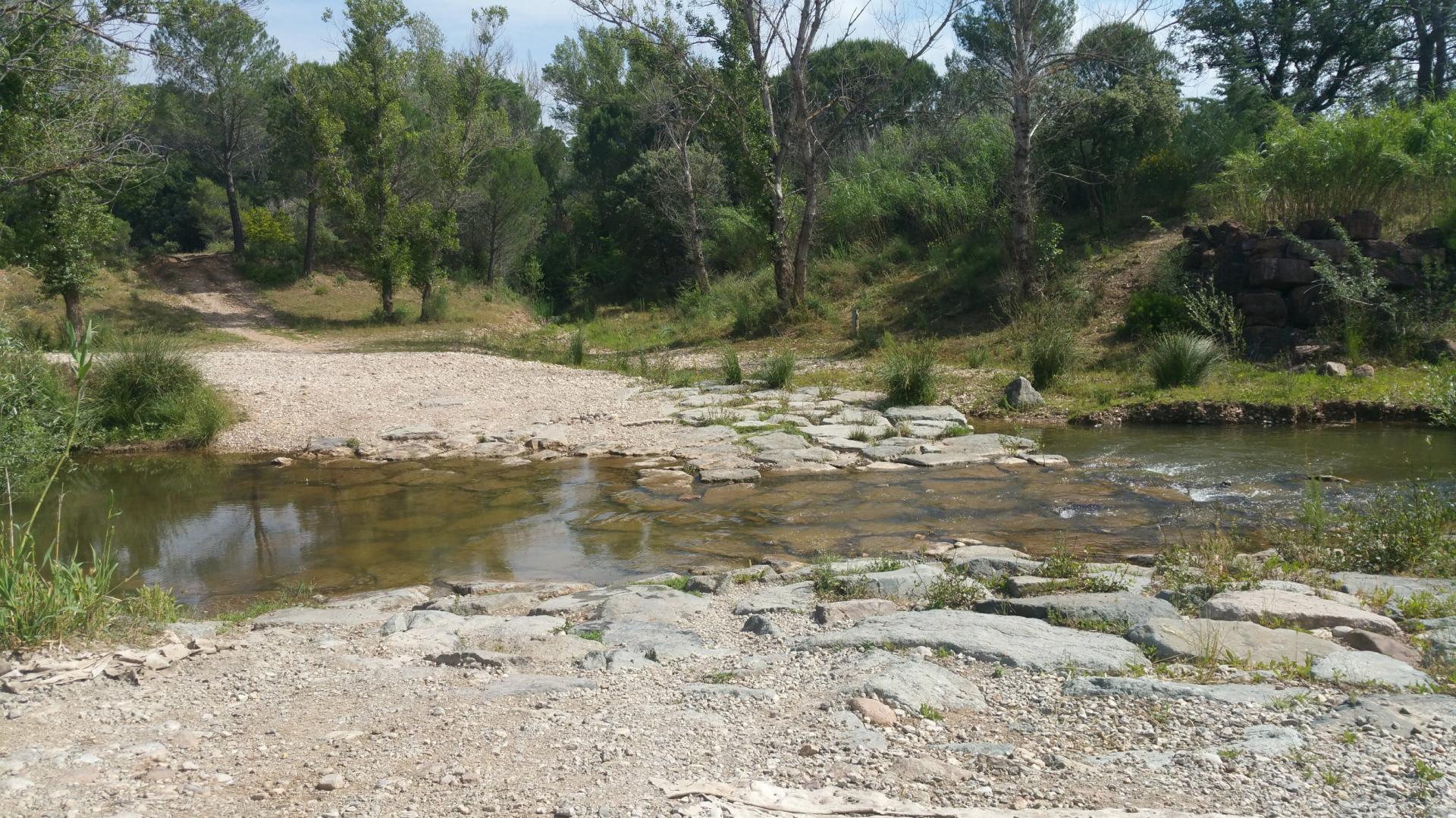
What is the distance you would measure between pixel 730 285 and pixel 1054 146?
311 inches

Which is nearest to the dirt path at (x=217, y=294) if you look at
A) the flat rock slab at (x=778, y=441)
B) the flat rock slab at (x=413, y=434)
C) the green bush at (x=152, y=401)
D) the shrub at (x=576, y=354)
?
the shrub at (x=576, y=354)

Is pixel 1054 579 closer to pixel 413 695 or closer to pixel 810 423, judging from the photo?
pixel 413 695

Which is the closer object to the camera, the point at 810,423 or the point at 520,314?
the point at 810,423

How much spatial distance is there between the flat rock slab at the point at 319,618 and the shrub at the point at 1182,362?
9384 mm

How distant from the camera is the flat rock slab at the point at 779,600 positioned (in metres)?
4.81

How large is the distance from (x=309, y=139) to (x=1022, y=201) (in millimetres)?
18389

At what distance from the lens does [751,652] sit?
4.16 m

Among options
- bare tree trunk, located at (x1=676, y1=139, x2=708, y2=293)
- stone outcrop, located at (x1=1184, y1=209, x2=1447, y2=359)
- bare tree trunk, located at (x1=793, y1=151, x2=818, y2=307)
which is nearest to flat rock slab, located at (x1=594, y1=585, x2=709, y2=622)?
stone outcrop, located at (x1=1184, y1=209, x2=1447, y2=359)

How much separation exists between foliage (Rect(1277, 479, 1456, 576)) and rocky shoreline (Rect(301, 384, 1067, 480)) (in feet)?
9.55

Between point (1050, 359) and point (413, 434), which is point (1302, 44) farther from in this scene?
point (413, 434)

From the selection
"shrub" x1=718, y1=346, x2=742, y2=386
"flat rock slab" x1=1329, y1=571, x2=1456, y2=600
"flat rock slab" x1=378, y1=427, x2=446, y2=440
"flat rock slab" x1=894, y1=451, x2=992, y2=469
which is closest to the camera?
"flat rock slab" x1=1329, y1=571, x2=1456, y2=600

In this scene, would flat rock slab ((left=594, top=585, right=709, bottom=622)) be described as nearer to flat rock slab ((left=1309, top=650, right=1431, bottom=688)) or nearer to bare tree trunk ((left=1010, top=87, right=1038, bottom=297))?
flat rock slab ((left=1309, top=650, right=1431, bottom=688))

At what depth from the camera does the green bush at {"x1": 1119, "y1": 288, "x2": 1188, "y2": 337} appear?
43.3 feet

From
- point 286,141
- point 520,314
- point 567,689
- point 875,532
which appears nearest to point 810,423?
point 875,532
